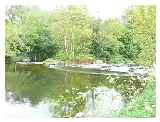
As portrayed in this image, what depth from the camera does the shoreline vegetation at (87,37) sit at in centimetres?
431

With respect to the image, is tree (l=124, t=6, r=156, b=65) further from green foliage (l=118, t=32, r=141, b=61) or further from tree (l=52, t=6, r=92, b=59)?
tree (l=52, t=6, r=92, b=59)

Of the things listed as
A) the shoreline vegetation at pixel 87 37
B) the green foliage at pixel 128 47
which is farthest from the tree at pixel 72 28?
the green foliage at pixel 128 47

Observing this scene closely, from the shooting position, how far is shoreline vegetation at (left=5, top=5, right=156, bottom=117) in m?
4.31

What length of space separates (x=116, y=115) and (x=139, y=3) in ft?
2.12

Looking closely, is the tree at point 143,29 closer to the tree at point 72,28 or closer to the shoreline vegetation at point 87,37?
the shoreline vegetation at point 87,37

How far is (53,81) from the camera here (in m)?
4.32

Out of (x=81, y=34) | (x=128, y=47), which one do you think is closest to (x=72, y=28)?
(x=81, y=34)

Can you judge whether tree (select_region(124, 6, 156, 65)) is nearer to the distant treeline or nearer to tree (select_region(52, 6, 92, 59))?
the distant treeline

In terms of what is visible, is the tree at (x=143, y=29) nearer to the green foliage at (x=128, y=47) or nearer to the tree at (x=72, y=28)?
the green foliage at (x=128, y=47)

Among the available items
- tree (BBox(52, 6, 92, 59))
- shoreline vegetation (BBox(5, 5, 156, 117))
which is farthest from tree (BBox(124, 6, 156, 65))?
tree (BBox(52, 6, 92, 59))

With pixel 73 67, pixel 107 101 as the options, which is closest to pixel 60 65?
pixel 73 67

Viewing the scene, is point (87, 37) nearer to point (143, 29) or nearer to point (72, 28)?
point (72, 28)

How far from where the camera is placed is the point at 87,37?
4.32 meters

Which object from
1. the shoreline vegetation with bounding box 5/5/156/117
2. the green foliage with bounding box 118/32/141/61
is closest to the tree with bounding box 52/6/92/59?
the shoreline vegetation with bounding box 5/5/156/117
